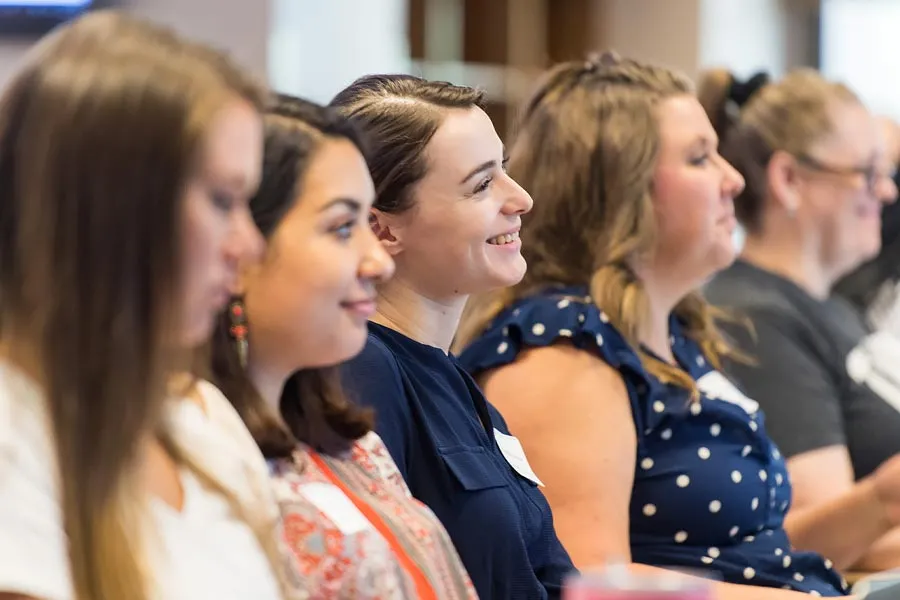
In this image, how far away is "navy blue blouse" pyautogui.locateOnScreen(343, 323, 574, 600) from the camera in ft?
4.90

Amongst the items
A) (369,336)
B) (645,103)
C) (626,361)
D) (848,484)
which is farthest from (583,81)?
(848,484)

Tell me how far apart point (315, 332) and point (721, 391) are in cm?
103

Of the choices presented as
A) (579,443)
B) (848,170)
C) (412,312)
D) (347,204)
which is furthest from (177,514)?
(848,170)

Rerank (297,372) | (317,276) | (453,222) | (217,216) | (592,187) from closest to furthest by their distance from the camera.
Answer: (217,216), (317,276), (297,372), (453,222), (592,187)

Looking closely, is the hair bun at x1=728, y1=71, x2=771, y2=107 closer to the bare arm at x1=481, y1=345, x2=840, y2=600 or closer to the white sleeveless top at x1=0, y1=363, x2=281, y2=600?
the bare arm at x1=481, y1=345, x2=840, y2=600

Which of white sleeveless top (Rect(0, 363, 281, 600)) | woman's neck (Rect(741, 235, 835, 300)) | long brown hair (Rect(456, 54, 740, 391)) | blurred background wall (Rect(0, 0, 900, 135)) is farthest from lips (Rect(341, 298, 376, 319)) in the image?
blurred background wall (Rect(0, 0, 900, 135))

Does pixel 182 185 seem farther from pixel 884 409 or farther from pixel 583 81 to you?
pixel 884 409

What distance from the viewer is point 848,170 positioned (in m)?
2.80

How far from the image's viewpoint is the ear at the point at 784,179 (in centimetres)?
276

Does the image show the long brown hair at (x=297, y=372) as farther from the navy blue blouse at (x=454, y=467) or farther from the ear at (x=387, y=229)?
the ear at (x=387, y=229)

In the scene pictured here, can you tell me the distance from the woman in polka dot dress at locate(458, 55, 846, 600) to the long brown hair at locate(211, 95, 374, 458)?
1.83 feet

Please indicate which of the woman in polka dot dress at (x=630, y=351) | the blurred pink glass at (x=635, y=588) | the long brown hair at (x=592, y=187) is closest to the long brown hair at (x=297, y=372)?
the blurred pink glass at (x=635, y=588)

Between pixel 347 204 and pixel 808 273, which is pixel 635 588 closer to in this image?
pixel 347 204

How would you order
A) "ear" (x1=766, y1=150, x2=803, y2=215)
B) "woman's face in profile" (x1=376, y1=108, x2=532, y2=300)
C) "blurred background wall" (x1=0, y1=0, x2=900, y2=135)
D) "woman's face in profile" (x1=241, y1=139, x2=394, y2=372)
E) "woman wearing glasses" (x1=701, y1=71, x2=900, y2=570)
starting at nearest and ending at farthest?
"woman's face in profile" (x1=241, y1=139, x2=394, y2=372), "woman's face in profile" (x1=376, y1=108, x2=532, y2=300), "woman wearing glasses" (x1=701, y1=71, x2=900, y2=570), "ear" (x1=766, y1=150, x2=803, y2=215), "blurred background wall" (x1=0, y1=0, x2=900, y2=135)
